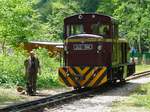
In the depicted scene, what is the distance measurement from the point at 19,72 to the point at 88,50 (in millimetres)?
4222

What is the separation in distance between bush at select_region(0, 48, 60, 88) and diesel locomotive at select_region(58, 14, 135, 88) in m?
2.05

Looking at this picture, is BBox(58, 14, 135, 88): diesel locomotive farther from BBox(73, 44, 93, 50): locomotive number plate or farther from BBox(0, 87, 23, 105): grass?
BBox(0, 87, 23, 105): grass

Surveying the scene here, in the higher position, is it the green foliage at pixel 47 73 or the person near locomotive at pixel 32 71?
the person near locomotive at pixel 32 71

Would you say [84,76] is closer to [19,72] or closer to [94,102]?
[94,102]

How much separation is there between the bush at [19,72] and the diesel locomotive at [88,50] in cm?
205

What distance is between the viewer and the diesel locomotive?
21688mm

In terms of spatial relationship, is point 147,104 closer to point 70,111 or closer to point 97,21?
point 70,111

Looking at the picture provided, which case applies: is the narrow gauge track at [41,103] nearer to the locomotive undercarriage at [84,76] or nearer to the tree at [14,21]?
the locomotive undercarriage at [84,76]

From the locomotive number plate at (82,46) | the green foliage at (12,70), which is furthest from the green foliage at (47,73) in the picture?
the locomotive number plate at (82,46)

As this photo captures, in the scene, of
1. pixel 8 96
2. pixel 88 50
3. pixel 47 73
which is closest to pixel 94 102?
pixel 8 96

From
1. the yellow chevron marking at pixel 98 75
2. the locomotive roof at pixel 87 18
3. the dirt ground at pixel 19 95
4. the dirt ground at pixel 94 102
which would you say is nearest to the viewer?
the dirt ground at pixel 94 102

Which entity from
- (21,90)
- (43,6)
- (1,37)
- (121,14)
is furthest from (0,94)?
(43,6)

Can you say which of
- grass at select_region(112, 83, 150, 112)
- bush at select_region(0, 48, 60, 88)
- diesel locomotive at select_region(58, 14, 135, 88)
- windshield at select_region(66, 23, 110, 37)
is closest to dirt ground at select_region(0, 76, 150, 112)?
grass at select_region(112, 83, 150, 112)

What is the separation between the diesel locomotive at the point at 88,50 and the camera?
21.7 meters
